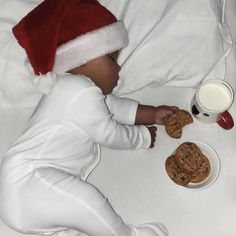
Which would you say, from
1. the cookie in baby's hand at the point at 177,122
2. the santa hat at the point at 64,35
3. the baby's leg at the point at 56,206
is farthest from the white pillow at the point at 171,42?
the baby's leg at the point at 56,206

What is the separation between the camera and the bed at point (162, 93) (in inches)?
54.6

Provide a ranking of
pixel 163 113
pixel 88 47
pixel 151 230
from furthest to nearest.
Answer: pixel 163 113
pixel 151 230
pixel 88 47

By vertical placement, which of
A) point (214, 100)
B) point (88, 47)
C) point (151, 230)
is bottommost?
point (151, 230)

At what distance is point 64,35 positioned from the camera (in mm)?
1218

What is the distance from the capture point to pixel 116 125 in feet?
4.39

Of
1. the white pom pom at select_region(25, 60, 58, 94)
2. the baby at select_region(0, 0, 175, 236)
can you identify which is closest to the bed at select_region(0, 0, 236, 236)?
the baby at select_region(0, 0, 175, 236)

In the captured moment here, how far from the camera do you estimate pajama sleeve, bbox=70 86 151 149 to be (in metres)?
1.26

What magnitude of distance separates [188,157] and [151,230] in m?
0.22

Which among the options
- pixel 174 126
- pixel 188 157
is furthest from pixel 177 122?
pixel 188 157

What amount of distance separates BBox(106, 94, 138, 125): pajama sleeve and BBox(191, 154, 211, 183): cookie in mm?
234

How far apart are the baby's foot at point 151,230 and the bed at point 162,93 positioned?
0.03 metres

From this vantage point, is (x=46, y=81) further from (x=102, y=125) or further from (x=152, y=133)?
(x=152, y=133)

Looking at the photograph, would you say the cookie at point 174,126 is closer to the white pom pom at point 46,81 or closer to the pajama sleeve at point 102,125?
the pajama sleeve at point 102,125

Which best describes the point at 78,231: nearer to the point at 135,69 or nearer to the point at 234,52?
the point at 135,69
